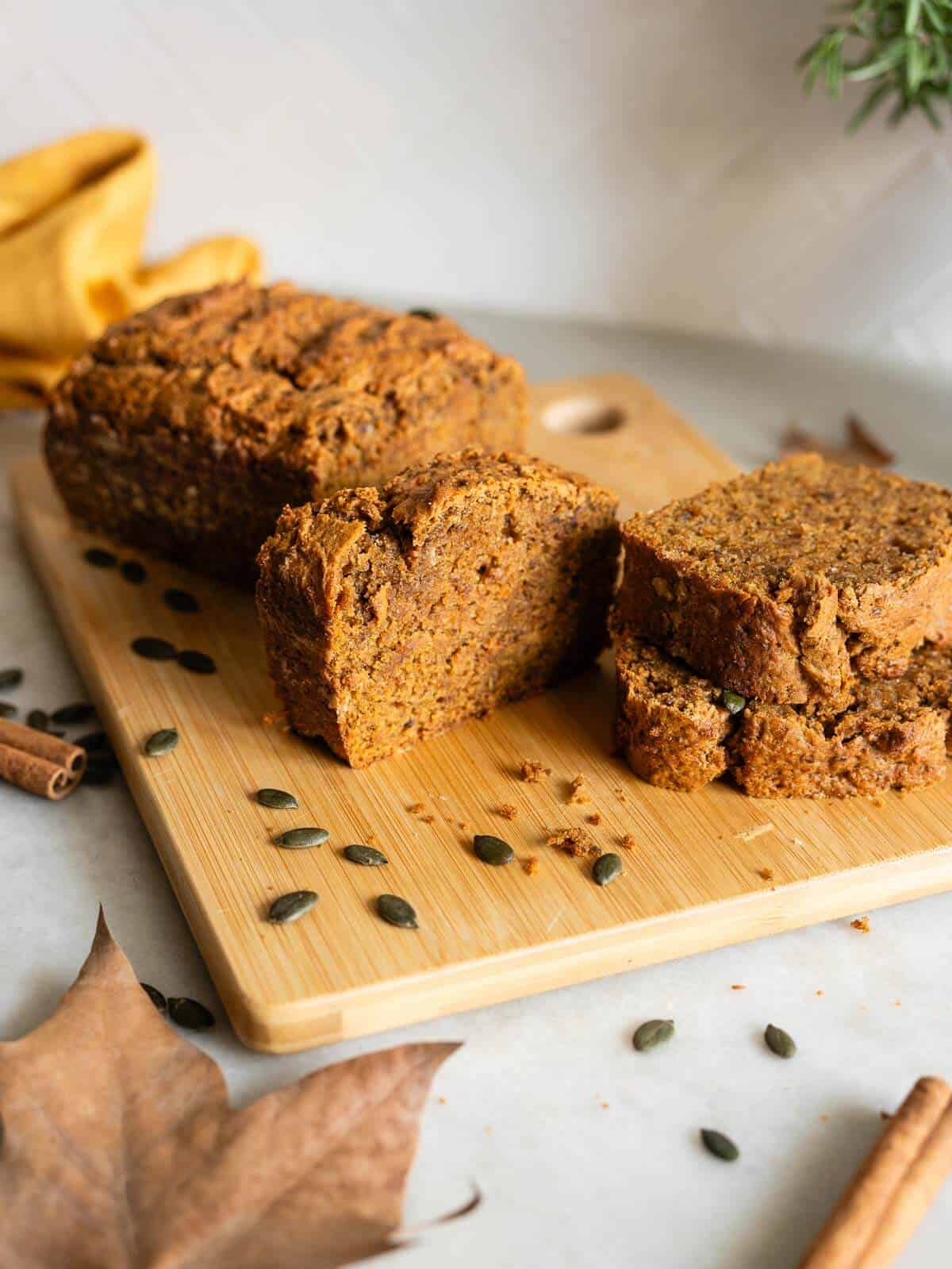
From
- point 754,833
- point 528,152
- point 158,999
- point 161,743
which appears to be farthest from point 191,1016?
point 528,152

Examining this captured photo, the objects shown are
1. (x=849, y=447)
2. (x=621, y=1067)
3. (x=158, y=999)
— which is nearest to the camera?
(x=621, y=1067)

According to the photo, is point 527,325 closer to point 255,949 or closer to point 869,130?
point 869,130

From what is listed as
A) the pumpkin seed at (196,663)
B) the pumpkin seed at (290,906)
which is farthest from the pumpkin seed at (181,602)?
the pumpkin seed at (290,906)

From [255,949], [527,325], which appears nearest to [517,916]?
[255,949]

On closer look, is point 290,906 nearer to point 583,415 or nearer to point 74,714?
point 74,714

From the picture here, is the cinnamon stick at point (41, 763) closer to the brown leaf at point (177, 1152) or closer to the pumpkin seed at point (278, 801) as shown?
the pumpkin seed at point (278, 801)

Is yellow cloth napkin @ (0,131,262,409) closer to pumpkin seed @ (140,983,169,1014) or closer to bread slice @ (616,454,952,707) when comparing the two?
bread slice @ (616,454,952,707)
